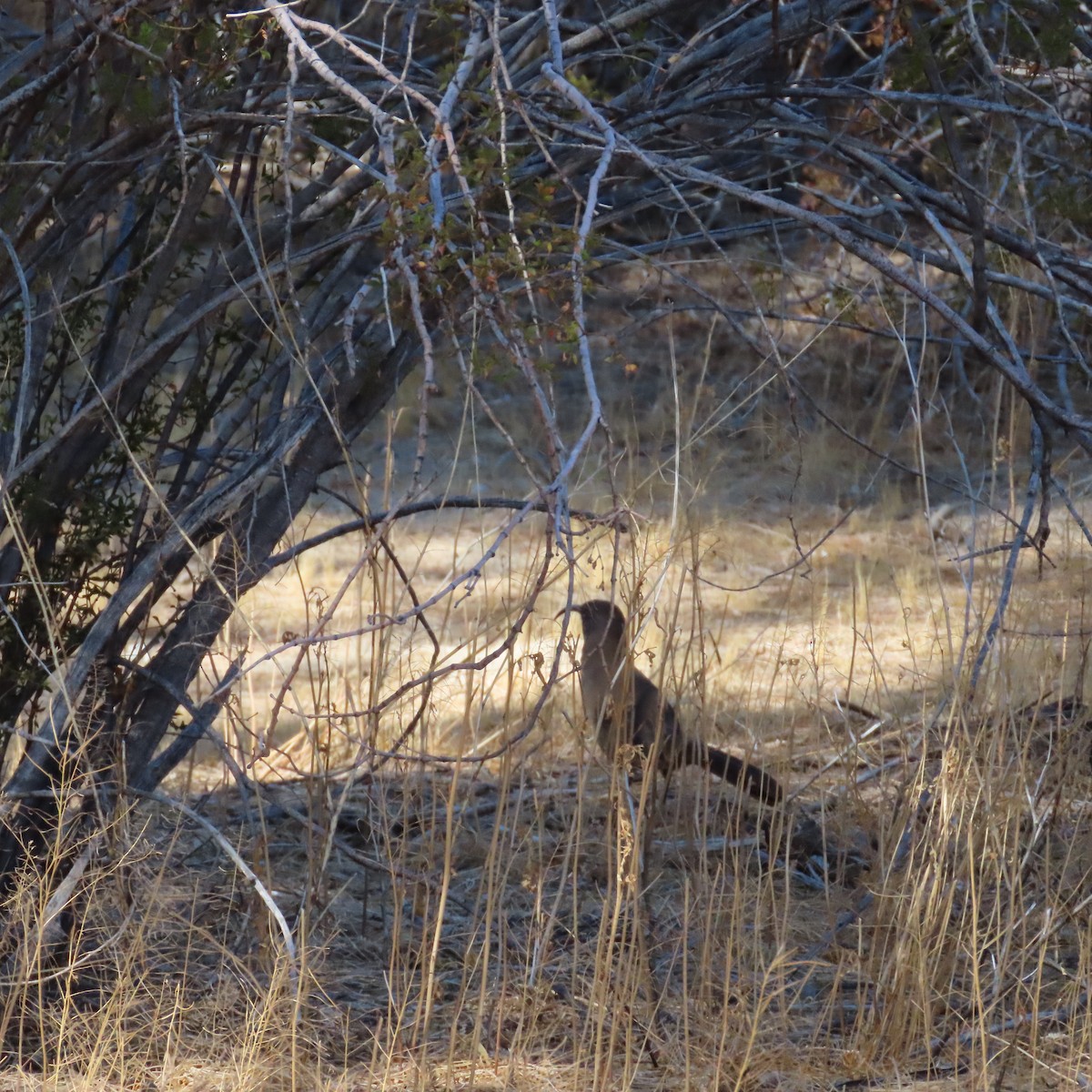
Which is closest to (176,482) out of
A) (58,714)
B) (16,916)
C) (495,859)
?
(58,714)

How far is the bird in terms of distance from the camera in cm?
282

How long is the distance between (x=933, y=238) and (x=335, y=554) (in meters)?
3.53

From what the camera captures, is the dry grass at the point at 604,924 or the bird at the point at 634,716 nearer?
the dry grass at the point at 604,924

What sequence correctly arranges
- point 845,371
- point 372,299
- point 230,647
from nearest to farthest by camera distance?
point 230,647
point 372,299
point 845,371

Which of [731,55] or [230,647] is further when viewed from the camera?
[731,55]

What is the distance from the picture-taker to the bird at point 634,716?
2.82m

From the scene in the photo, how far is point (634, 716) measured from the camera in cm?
363

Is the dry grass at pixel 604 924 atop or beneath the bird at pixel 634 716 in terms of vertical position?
beneath

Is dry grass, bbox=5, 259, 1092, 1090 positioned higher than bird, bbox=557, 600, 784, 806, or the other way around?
bird, bbox=557, 600, 784, 806

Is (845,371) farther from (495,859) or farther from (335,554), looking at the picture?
(495,859)

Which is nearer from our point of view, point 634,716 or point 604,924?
point 604,924

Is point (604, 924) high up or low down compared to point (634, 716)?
down

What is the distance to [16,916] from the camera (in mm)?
2846

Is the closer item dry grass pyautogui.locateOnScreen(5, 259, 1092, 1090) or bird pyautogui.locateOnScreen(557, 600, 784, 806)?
dry grass pyautogui.locateOnScreen(5, 259, 1092, 1090)
